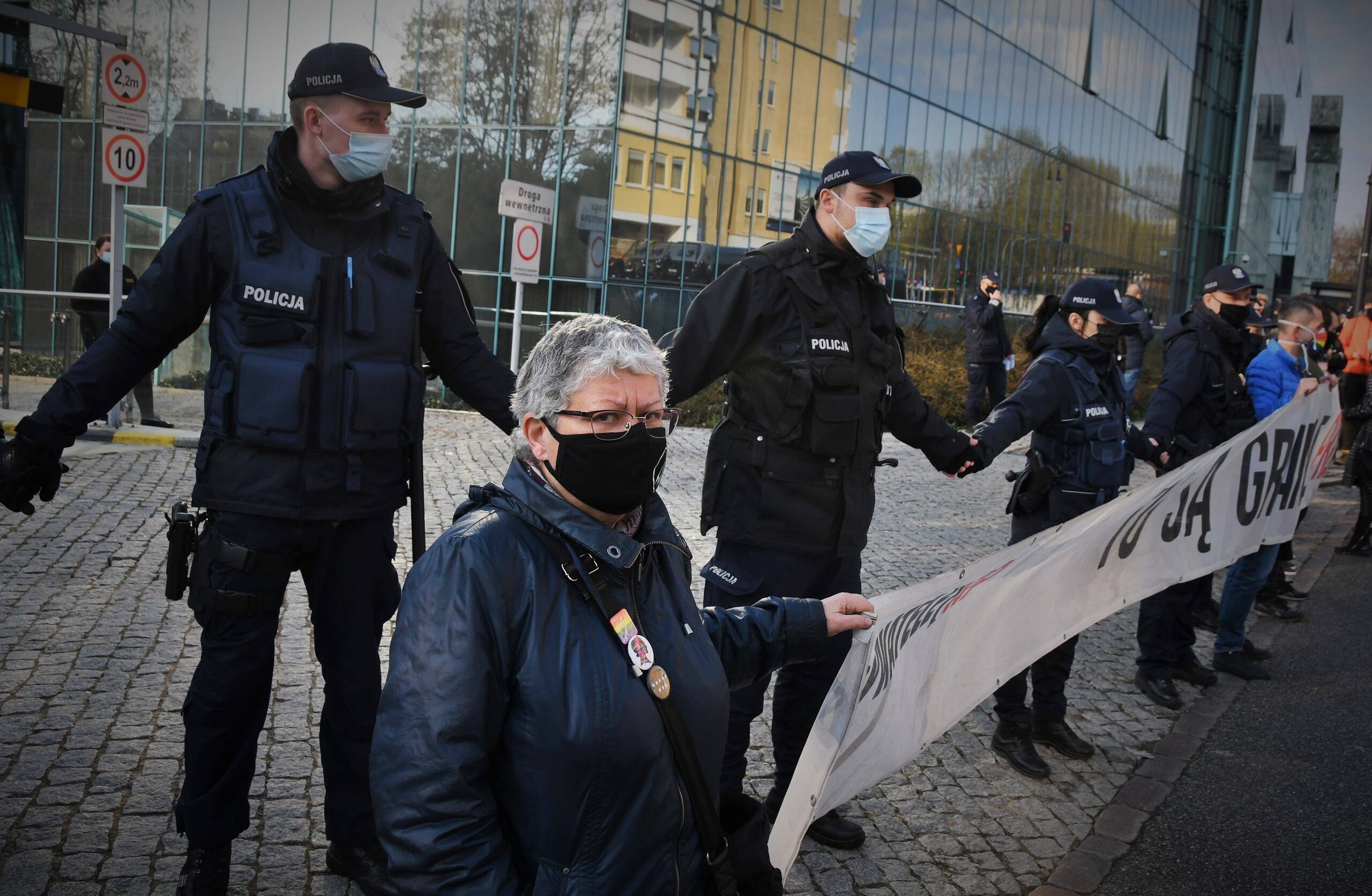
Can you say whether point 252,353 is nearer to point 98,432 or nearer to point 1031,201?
point 98,432

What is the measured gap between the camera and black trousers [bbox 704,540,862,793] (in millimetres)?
Result: 3891

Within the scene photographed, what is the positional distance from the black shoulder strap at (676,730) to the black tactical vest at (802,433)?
185cm

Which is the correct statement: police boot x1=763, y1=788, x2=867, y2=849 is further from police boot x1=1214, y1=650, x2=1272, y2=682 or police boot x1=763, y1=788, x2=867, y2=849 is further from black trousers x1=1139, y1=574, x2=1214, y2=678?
police boot x1=1214, y1=650, x2=1272, y2=682

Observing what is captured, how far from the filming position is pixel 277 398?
3.10m

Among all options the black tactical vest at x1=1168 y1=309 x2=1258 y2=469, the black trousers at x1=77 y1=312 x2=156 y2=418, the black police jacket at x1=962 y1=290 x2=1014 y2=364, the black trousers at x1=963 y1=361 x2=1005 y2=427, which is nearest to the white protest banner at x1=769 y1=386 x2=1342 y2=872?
the black tactical vest at x1=1168 y1=309 x2=1258 y2=469

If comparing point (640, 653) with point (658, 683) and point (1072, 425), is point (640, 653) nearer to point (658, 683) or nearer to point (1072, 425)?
point (658, 683)

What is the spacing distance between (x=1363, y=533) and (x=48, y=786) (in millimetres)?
10960

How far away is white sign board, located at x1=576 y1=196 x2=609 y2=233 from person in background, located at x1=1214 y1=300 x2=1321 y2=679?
17.1 m

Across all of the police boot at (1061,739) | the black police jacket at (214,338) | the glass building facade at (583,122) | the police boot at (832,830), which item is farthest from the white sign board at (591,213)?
the black police jacket at (214,338)

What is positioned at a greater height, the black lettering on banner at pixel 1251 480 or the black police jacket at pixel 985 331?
the black police jacket at pixel 985 331

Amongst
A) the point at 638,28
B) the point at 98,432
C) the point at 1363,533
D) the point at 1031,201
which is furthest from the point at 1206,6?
the point at 98,432

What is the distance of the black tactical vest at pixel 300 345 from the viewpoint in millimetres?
3100

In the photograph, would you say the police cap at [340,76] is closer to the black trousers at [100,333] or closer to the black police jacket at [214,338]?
the black police jacket at [214,338]

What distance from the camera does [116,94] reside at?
11914mm
